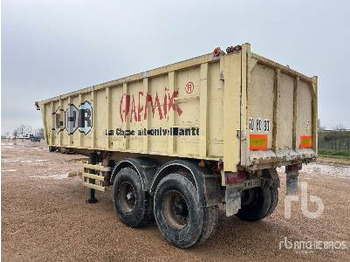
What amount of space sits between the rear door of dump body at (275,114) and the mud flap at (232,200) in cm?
52

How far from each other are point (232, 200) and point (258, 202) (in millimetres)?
1852

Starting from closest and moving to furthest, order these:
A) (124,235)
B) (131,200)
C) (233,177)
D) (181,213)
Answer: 1. (233,177)
2. (181,213)
3. (124,235)
4. (131,200)

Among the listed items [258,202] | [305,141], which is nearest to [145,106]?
[258,202]

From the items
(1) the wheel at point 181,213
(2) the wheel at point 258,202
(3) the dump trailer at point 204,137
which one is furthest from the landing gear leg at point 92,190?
(2) the wheel at point 258,202

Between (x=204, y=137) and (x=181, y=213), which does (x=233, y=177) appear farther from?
(x=181, y=213)

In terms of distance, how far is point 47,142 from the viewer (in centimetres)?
1001

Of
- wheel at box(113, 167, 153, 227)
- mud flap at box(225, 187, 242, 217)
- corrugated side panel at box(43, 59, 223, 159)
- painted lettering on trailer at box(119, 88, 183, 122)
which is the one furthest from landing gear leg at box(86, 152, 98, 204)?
mud flap at box(225, 187, 242, 217)

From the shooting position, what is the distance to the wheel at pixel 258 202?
6.00 m

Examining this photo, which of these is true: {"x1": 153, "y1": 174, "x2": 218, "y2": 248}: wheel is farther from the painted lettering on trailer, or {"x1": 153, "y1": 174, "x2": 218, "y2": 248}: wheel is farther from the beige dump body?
the painted lettering on trailer

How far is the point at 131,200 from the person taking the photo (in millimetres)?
6137

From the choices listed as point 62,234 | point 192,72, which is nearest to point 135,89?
point 192,72

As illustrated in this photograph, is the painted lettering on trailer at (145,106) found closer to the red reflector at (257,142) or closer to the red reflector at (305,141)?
the red reflector at (257,142)

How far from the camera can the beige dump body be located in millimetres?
4215

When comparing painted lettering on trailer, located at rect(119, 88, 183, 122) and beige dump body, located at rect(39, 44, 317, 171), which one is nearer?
beige dump body, located at rect(39, 44, 317, 171)
